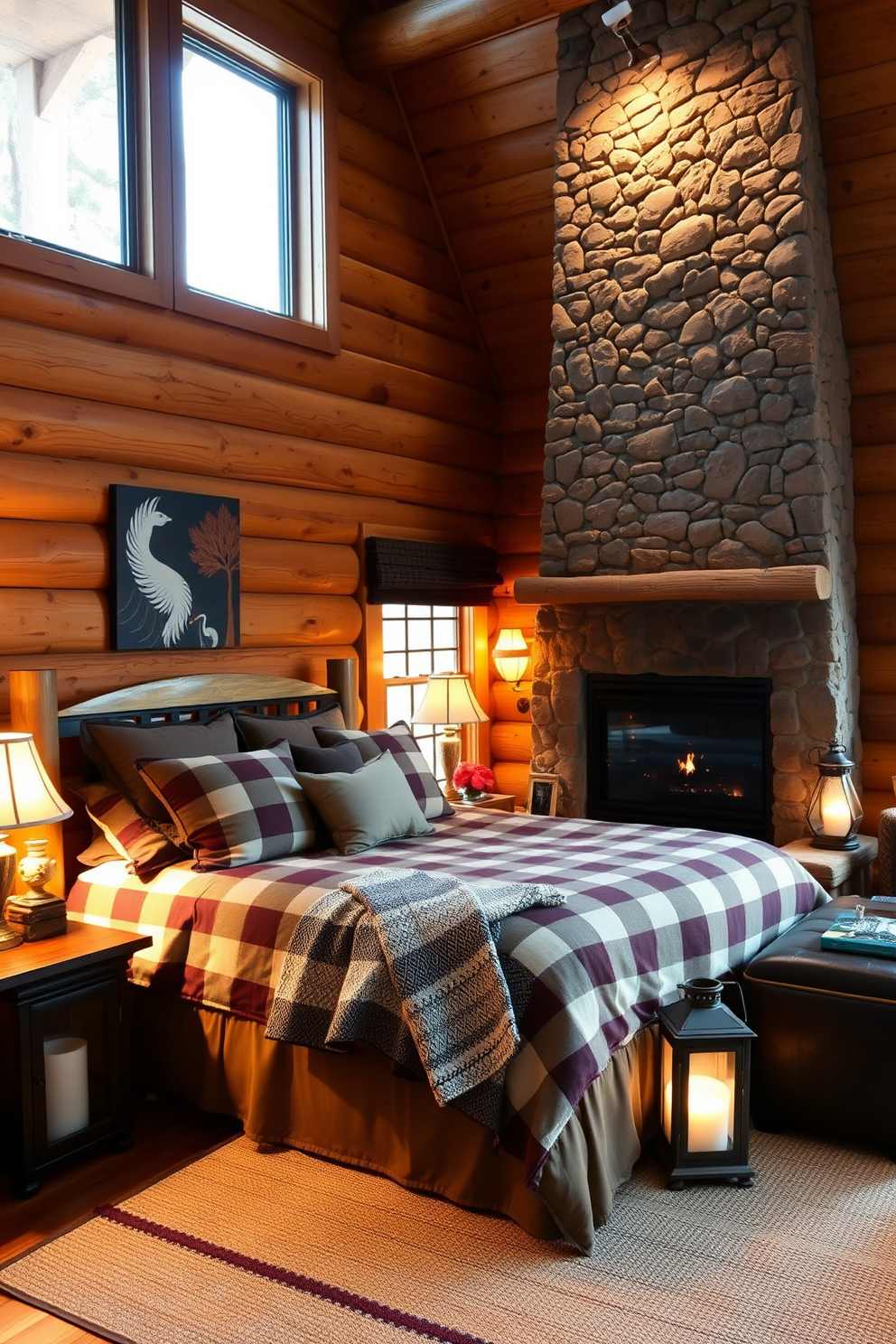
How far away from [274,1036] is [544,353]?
476 centimetres

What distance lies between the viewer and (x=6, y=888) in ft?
10.6

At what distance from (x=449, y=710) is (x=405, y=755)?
1.10 metres

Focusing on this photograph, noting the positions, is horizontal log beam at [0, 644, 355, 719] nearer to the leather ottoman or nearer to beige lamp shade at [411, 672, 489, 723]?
beige lamp shade at [411, 672, 489, 723]

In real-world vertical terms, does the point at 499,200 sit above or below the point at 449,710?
above

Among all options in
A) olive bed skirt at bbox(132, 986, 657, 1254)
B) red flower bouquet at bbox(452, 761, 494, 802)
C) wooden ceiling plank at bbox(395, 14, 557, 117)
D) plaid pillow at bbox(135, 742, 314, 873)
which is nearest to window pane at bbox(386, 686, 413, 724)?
red flower bouquet at bbox(452, 761, 494, 802)

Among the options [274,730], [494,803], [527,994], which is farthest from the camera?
[494,803]

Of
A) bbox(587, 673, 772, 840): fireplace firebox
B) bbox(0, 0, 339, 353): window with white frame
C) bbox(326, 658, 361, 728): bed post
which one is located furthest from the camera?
bbox(587, 673, 772, 840): fireplace firebox

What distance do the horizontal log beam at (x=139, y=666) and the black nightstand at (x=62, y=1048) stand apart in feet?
3.55

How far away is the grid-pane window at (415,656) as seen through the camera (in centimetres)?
616

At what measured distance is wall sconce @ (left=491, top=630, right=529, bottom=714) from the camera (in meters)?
6.64

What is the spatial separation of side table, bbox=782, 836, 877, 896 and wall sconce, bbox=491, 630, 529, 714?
2.08 m

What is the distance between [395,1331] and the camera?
7.52 ft

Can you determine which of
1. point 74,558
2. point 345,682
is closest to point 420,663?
point 345,682

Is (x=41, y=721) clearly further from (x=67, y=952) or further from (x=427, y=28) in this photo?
(x=427, y=28)
